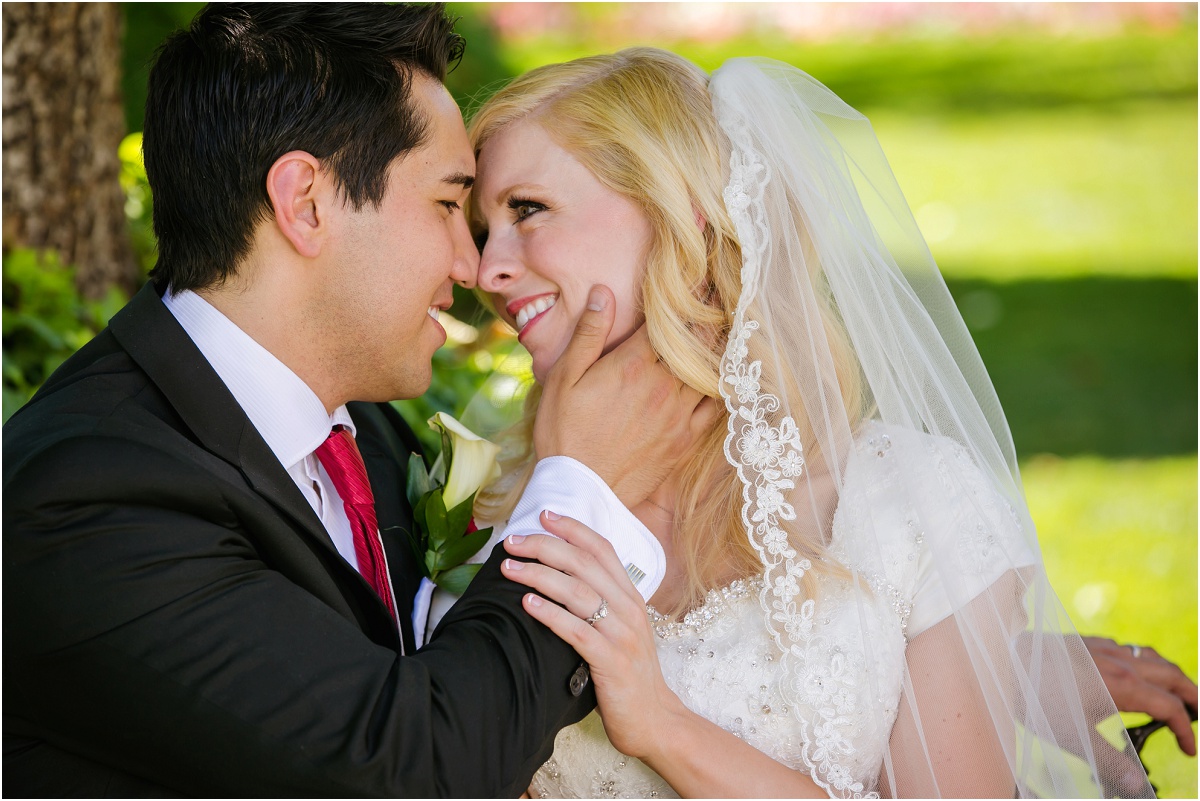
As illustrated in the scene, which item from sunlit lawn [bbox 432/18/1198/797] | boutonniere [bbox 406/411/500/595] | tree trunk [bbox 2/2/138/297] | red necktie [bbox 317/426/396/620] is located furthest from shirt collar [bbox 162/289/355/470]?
sunlit lawn [bbox 432/18/1198/797]

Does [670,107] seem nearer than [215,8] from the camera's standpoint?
No

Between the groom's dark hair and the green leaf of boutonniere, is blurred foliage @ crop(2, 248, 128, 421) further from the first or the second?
the green leaf of boutonniere

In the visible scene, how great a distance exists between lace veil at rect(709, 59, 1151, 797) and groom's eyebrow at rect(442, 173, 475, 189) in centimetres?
67

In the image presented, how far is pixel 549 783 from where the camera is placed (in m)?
2.69

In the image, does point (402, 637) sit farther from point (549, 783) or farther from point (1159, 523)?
point (1159, 523)

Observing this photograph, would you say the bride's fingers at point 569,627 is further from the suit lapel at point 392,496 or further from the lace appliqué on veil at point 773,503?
the suit lapel at point 392,496

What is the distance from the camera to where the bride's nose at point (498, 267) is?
2.87 metres

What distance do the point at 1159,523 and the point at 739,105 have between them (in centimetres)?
434

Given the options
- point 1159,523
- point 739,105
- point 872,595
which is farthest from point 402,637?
point 1159,523

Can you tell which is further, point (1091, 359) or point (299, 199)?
point (1091, 359)

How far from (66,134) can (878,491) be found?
3.50m

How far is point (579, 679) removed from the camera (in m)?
2.15

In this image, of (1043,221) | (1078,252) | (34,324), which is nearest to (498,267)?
(34,324)

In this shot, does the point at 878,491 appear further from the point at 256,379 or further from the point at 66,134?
the point at 66,134
